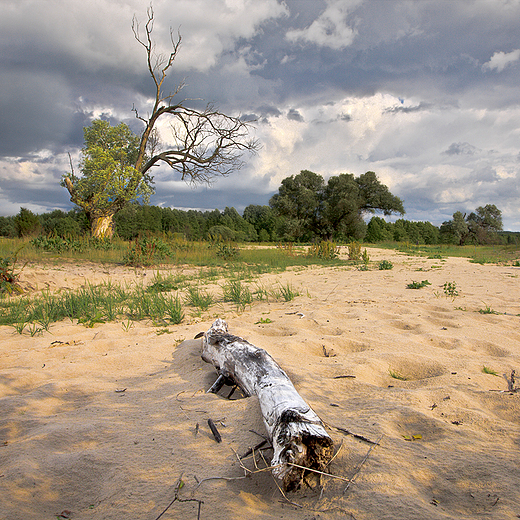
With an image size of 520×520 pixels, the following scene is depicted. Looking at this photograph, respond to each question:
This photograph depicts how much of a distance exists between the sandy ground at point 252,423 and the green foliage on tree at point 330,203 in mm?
26066

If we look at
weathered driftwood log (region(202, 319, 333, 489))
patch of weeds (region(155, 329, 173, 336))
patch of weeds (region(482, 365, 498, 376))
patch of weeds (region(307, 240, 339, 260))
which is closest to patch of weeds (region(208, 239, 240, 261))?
patch of weeds (region(307, 240, 339, 260))

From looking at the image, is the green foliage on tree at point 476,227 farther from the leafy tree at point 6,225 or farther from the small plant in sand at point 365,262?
the leafy tree at point 6,225

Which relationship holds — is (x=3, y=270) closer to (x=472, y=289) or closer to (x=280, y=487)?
(x=280, y=487)

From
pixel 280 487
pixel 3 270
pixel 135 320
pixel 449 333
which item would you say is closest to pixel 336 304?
pixel 449 333

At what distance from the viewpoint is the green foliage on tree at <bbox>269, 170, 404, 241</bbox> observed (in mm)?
29016

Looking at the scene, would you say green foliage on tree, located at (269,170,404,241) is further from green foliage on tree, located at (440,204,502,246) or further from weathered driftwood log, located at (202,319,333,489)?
weathered driftwood log, located at (202,319,333,489)

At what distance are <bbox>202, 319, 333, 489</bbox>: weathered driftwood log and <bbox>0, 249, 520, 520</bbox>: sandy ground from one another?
98mm

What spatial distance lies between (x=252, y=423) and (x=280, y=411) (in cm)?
29

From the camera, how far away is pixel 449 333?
3.39 m

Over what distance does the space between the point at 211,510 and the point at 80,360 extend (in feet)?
7.64

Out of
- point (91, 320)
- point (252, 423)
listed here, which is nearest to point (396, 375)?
point (252, 423)

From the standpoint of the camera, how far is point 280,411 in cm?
157

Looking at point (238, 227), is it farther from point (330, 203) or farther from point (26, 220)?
point (26, 220)

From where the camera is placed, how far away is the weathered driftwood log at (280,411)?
136cm
